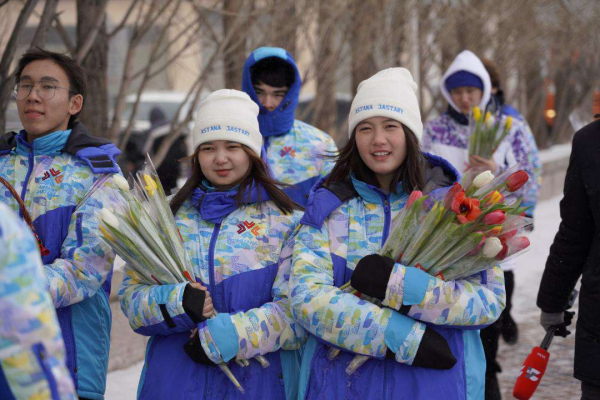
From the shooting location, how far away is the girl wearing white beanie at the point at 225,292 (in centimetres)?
323

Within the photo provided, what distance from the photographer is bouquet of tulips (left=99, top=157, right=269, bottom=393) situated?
327 cm

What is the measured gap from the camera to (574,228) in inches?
140

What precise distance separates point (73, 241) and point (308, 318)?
1036 millimetres

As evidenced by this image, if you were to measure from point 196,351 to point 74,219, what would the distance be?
0.77m

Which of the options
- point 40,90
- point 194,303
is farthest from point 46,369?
point 40,90

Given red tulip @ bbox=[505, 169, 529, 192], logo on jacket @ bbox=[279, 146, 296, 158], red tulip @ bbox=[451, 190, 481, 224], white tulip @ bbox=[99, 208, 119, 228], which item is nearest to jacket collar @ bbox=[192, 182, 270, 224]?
white tulip @ bbox=[99, 208, 119, 228]

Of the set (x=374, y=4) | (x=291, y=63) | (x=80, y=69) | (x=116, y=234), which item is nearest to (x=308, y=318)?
(x=116, y=234)

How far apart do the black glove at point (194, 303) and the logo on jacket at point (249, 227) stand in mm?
338

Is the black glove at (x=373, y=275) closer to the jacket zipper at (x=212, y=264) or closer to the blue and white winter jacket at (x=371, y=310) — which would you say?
the blue and white winter jacket at (x=371, y=310)

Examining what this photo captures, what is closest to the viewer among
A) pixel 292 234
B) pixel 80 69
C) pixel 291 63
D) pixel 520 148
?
pixel 292 234

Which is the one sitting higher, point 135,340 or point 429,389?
point 429,389

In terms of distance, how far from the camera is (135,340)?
6098mm

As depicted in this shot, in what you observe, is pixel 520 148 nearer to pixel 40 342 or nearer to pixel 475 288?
pixel 475 288

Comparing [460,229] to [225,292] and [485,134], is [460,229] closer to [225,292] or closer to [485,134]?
[225,292]
